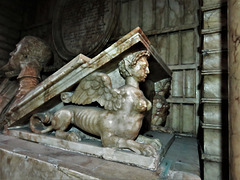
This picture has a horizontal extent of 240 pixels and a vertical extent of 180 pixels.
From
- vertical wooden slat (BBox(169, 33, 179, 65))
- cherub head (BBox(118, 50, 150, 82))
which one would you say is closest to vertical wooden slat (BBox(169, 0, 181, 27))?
vertical wooden slat (BBox(169, 33, 179, 65))

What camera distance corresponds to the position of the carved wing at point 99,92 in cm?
156

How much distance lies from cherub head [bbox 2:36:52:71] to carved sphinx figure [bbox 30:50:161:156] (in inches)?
65.1

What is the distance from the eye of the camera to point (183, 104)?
9.97 feet

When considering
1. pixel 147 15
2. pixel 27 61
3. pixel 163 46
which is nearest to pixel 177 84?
pixel 163 46

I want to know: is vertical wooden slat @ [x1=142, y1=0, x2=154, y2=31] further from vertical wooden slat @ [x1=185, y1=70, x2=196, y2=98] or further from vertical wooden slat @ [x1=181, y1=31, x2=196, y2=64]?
vertical wooden slat @ [x1=185, y1=70, x2=196, y2=98]

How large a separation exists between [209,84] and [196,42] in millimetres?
1620

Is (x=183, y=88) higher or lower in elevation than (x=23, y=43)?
lower

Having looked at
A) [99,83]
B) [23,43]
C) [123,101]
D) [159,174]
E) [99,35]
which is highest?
[99,35]

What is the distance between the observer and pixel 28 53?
9.89 ft

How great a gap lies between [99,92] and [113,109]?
273mm

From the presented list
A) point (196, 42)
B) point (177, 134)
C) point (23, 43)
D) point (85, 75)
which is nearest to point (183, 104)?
point (177, 134)

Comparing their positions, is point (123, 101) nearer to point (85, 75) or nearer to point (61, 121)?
point (85, 75)

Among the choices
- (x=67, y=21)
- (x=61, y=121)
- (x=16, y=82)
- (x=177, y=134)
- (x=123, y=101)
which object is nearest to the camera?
(x=123, y=101)

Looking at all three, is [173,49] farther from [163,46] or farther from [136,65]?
[136,65]
